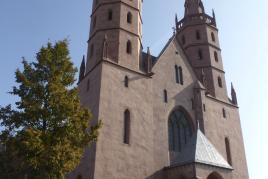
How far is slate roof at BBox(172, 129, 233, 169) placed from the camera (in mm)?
21312

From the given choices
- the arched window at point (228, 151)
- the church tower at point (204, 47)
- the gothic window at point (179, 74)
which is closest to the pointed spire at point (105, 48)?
the gothic window at point (179, 74)

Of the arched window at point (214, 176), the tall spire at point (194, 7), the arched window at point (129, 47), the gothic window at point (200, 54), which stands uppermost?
the tall spire at point (194, 7)

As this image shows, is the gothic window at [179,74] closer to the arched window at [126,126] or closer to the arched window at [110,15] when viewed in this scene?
the arched window at [126,126]

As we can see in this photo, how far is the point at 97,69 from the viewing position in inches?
957

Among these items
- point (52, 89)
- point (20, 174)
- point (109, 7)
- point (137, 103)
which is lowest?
point (20, 174)

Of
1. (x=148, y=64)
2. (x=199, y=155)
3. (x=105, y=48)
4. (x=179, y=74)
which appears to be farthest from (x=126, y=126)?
(x=179, y=74)

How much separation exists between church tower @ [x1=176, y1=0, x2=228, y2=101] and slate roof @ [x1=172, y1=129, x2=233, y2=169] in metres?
8.97

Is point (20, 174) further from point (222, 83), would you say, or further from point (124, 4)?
point (222, 83)

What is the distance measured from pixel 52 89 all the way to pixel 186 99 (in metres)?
16.1

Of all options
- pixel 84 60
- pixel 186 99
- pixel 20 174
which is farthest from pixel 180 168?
pixel 84 60

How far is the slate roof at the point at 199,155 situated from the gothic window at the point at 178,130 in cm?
221

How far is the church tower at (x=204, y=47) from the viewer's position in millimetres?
32188

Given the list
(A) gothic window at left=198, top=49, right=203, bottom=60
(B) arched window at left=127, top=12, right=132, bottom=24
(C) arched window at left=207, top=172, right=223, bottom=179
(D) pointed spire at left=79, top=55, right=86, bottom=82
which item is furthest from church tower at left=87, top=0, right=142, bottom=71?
(C) arched window at left=207, top=172, right=223, bottom=179

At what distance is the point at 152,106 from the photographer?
982 inches
